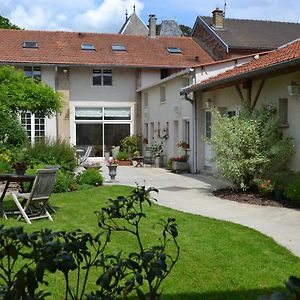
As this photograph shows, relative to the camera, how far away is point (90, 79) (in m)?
28.7

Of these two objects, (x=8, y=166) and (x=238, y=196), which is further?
(x=8, y=166)

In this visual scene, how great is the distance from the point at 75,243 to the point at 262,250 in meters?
4.64

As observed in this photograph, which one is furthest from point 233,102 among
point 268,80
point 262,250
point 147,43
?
point 147,43

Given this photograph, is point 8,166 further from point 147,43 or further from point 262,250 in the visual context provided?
point 147,43

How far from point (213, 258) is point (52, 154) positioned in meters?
10.4

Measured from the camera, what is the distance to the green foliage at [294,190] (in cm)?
1059

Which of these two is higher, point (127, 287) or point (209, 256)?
point (127, 287)

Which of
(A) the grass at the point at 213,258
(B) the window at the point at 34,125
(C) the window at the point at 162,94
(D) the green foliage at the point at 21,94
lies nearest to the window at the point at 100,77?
(B) the window at the point at 34,125

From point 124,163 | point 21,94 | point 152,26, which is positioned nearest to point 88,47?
point 152,26

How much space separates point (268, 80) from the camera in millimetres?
13680

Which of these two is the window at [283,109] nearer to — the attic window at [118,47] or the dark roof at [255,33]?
the dark roof at [255,33]

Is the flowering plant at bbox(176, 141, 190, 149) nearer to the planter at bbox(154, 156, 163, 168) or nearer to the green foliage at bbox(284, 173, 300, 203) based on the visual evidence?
the planter at bbox(154, 156, 163, 168)

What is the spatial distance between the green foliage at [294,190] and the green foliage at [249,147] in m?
1.22

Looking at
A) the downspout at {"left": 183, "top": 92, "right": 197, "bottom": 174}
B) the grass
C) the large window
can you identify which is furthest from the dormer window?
the grass
